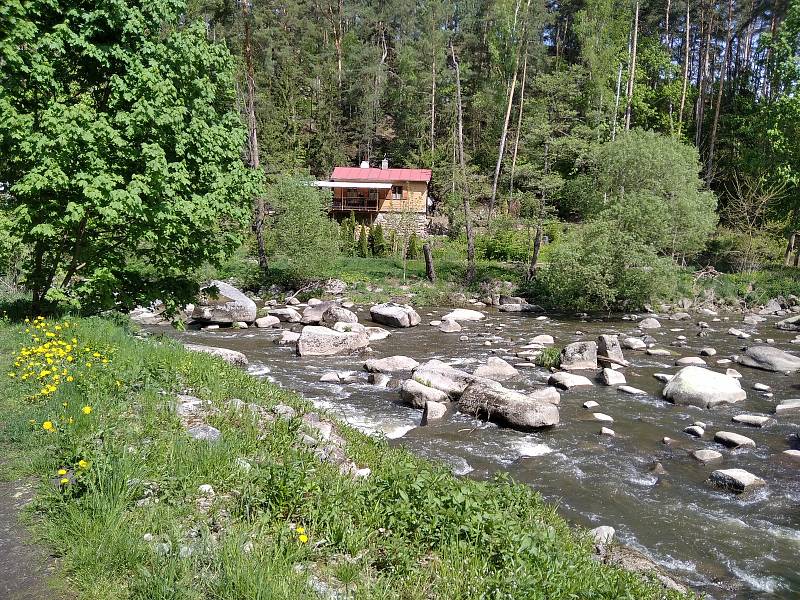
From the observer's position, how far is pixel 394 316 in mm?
22266

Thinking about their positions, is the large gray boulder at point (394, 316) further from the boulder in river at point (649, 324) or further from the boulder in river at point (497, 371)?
the boulder in river at point (649, 324)

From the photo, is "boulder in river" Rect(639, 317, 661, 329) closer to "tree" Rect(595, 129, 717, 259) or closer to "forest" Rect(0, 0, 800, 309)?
"forest" Rect(0, 0, 800, 309)

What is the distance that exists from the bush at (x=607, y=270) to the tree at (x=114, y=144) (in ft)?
54.6

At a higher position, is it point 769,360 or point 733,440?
point 733,440

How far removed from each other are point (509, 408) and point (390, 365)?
182 inches

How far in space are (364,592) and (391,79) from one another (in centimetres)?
5878

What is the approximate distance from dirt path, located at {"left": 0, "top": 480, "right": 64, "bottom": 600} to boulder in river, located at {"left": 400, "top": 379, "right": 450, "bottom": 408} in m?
8.06

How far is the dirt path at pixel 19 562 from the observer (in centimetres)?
347

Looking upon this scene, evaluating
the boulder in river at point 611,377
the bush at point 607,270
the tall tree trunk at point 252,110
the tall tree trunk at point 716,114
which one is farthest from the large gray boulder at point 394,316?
the tall tree trunk at point 716,114

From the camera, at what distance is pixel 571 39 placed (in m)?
57.2

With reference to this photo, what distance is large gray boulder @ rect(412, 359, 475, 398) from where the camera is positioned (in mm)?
12484

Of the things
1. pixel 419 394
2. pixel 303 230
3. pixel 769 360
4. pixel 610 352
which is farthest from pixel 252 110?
pixel 769 360

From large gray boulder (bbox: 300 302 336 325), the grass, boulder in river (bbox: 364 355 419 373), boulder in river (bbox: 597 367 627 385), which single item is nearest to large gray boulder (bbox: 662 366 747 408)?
boulder in river (bbox: 597 367 627 385)

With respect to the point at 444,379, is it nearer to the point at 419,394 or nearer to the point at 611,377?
the point at 419,394
